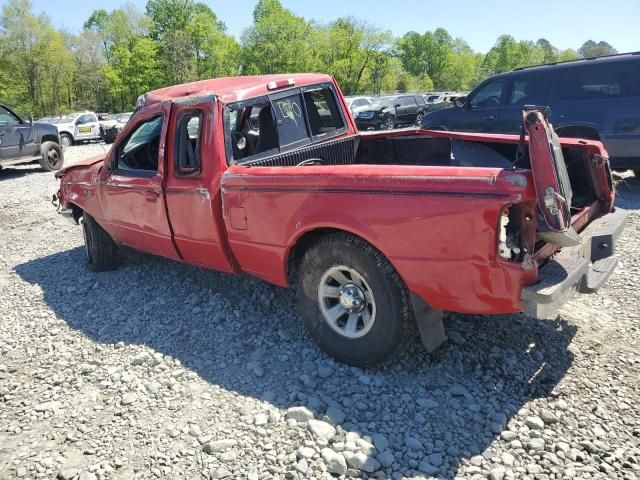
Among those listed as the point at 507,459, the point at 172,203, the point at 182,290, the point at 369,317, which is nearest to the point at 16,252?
the point at 182,290

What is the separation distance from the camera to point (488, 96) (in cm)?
987

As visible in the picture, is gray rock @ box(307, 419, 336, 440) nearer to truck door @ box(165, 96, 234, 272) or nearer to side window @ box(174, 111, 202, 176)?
truck door @ box(165, 96, 234, 272)

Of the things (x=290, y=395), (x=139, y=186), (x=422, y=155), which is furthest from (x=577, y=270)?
(x=139, y=186)

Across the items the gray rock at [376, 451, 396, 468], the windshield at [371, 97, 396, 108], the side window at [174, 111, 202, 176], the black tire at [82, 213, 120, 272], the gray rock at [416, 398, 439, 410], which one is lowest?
the gray rock at [376, 451, 396, 468]

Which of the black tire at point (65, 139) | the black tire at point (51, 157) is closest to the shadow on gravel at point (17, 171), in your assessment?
the black tire at point (51, 157)

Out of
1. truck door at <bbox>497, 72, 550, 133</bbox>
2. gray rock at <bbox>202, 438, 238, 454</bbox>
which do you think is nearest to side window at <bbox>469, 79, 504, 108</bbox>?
truck door at <bbox>497, 72, 550, 133</bbox>

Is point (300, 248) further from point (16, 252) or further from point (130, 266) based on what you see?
point (16, 252)

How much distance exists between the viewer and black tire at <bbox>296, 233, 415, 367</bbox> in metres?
3.17

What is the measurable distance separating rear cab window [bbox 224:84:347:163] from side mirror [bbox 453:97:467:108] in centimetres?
569

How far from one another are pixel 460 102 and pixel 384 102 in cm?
1521

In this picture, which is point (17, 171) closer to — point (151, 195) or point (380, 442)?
point (151, 195)

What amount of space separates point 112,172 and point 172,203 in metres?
1.16

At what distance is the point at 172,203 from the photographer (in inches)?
170

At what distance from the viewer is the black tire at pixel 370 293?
3170 millimetres
